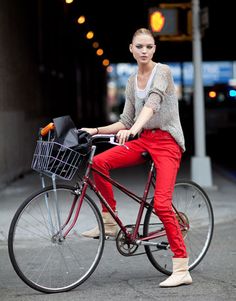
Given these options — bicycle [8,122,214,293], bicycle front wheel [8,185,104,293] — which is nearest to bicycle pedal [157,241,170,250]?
bicycle [8,122,214,293]

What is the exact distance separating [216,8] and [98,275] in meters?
27.4

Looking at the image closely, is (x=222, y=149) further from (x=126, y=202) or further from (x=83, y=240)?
(x=83, y=240)

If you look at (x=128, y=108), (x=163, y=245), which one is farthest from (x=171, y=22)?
(x=163, y=245)

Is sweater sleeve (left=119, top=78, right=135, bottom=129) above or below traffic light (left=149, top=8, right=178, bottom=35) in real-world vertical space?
below

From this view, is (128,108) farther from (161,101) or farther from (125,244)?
(125,244)

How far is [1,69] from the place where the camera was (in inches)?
446

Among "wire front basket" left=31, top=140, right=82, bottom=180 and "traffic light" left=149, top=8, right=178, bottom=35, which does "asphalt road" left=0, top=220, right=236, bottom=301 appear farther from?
"traffic light" left=149, top=8, right=178, bottom=35

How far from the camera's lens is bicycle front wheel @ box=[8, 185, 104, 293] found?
189 inches

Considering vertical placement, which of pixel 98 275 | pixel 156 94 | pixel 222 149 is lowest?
pixel 222 149

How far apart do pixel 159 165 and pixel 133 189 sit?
3.76m

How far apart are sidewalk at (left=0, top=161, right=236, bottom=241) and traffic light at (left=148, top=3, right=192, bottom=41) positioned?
2.34m

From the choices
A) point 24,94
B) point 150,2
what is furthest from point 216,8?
point 24,94

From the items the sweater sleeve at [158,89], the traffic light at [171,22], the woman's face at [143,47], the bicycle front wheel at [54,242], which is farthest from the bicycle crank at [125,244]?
the traffic light at [171,22]

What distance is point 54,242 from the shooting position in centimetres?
496
